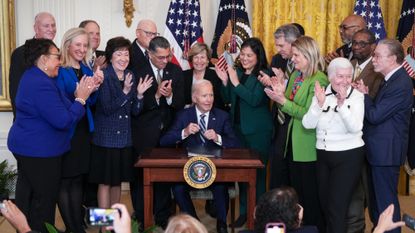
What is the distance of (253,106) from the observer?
504 cm

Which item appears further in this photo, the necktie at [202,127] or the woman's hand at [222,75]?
the woman's hand at [222,75]

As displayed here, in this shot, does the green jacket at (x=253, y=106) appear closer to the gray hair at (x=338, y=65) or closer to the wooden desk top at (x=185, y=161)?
the wooden desk top at (x=185, y=161)

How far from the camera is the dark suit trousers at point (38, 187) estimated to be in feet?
12.9

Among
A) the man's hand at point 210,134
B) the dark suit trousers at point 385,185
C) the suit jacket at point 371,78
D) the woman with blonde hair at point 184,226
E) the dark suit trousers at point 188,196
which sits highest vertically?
the suit jacket at point 371,78

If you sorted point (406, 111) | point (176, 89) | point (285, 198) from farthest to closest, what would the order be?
point (176, 89)
point (406, 111)
point (285, 198)

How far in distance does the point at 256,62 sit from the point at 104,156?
1570 mm

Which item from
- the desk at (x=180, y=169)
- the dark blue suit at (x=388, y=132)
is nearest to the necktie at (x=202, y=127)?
the desk at (x=180, y=169)

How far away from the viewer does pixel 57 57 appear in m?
3.94

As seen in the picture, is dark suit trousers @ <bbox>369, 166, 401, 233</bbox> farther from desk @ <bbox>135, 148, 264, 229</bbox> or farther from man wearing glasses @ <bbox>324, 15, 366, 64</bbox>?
man wearing glasses @ <bbox>324, 15, 366, 64</bbox>

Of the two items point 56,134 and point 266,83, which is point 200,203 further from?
point 56,134

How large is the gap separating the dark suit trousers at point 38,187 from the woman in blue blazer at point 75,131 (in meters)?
0.34

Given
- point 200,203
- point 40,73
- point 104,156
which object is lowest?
point 200,203

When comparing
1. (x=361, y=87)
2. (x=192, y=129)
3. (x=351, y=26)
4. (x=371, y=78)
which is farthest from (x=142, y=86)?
(x=351, y=26)

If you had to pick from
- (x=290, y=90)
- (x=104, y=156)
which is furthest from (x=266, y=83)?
(x=104, y=156)
